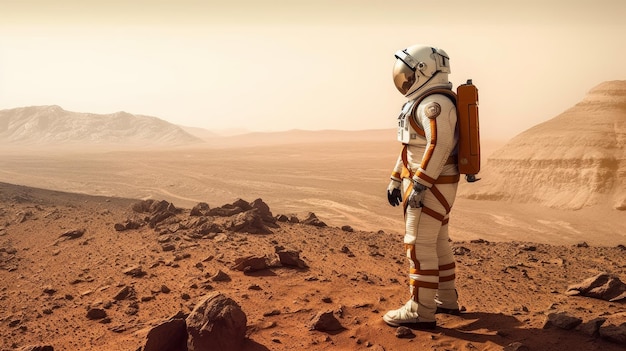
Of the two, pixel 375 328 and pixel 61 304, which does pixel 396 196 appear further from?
pixel 61 304

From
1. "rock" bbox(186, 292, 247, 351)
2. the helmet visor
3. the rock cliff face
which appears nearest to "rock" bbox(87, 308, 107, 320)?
"rock" bbox(186, 292, 247, 351)

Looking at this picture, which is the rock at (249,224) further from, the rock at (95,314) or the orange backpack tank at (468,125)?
the orange backpack tank at (468,125)

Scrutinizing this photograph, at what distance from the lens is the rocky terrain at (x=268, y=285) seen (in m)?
4.44

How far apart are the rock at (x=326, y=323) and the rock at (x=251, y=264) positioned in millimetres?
1906

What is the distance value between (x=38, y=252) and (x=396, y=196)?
620 centimetres

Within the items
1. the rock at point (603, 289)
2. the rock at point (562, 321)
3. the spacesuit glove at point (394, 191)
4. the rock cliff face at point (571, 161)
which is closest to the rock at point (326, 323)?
the spacesuit glove at point (394, 191)

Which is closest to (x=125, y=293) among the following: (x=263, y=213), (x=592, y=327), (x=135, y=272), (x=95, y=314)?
(x=95, y=314)

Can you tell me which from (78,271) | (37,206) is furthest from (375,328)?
(37,206)

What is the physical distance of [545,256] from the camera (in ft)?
26.6

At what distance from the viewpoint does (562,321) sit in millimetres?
4395

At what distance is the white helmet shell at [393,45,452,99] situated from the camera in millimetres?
4742

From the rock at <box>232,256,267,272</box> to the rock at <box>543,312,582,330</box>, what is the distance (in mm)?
3529

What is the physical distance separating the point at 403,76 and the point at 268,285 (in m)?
3.04

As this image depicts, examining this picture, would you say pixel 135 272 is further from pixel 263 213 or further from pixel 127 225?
pixel 263 213
